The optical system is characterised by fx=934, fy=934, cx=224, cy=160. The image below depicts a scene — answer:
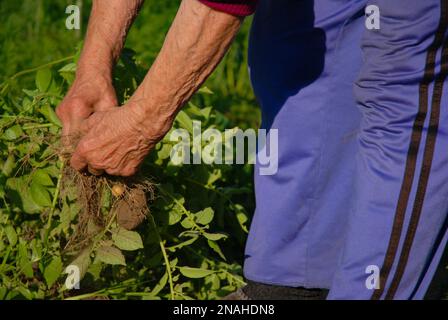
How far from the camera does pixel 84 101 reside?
2168 mm

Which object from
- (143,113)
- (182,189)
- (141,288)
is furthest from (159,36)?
(143,113)

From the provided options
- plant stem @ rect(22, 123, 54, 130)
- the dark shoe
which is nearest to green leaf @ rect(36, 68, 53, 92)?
plant stem @ rect(22, 123, 54, 130)

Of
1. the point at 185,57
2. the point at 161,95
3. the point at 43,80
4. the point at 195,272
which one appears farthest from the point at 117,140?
the point at 43,80

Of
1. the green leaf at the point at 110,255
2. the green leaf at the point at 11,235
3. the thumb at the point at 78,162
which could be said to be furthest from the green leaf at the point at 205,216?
the green leaf at the point at 11,235

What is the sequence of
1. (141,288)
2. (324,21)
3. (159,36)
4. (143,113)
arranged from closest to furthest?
(143,113) → (324,21) → (141,288) → (159,36)

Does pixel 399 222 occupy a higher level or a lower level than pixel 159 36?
lower

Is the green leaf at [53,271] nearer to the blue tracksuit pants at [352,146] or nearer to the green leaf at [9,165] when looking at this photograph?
the green leaf at [9,165]

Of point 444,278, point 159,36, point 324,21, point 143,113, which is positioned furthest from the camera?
point 159,36

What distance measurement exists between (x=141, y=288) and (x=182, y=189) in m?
0.32

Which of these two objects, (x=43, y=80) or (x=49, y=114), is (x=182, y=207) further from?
(x=43, y=80)

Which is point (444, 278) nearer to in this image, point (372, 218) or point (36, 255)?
point (372, 218)

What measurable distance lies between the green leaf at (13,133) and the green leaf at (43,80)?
16 cm
